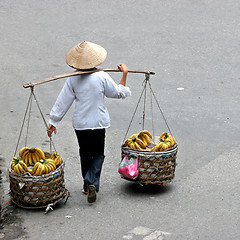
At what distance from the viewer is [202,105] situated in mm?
9258

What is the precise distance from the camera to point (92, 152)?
6371 millimetres

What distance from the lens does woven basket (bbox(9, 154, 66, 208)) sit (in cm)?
587

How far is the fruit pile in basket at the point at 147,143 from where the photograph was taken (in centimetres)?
641

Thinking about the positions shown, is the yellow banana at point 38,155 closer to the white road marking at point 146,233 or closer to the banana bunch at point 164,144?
the banana bunch at point 164,144

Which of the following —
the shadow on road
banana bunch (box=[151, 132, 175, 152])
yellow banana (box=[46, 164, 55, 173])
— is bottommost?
the shadow on road

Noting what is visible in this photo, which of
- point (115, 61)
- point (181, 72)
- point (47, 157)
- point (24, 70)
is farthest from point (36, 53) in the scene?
point (47, 157)

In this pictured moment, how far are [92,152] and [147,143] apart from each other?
80 centimetres

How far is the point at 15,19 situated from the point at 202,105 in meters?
5.80

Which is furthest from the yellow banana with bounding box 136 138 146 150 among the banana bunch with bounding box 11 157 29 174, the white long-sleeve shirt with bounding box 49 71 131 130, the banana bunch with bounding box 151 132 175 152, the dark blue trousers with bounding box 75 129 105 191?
the banana bunch with bounding box 11 157 29 174

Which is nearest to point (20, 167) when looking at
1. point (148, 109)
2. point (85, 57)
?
point (85, 57)

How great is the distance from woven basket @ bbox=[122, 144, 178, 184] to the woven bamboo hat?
1137 mm

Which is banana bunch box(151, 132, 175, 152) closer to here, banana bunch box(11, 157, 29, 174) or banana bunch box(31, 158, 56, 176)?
banana bunch box(31, 158, 56, 176)

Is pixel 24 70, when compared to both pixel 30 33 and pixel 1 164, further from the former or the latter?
pixel 1 164

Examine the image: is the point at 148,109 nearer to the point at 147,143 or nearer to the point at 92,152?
the point at 147,143
